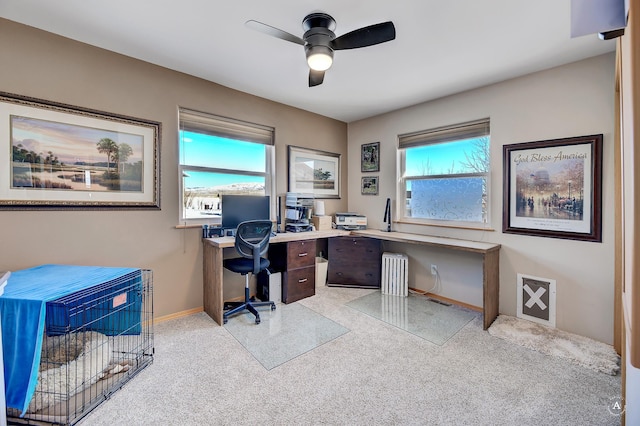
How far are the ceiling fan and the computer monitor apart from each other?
1.70 meters

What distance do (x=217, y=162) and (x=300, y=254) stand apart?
153 cm

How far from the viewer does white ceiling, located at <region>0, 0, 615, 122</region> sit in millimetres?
1936

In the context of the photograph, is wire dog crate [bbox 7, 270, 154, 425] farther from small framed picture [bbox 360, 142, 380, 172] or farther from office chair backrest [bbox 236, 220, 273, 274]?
small framed picture [bbox 360, 142, 380, 172]

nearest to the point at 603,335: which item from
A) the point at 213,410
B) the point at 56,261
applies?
the point at 213,410

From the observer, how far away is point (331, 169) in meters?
4.57

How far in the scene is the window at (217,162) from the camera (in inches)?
122

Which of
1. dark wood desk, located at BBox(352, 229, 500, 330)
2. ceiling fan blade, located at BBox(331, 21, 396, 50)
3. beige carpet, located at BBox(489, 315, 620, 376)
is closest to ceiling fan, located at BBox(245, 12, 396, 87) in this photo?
ceiling fan blade, located at BBox(331, 21, 396, 50)

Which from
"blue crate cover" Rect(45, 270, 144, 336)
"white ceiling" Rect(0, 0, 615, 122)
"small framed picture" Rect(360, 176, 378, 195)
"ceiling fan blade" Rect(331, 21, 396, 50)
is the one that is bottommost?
"blue crate cover" Rect(45, 270, 144, 336)

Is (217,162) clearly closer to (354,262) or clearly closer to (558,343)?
(354,262)

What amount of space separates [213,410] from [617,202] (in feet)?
11.6

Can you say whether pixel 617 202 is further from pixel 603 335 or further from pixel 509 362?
pixel 509 362

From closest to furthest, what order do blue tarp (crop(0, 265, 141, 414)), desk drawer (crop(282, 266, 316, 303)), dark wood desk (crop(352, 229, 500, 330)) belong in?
blue tarp (crop(0, 265, 141, 414)), dark wood desk (crop(352, 229, 500, 330)), desk drawer (crop(282, 266, 316, 303))

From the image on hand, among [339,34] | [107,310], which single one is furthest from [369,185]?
[107,310]

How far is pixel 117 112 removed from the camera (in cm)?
260
